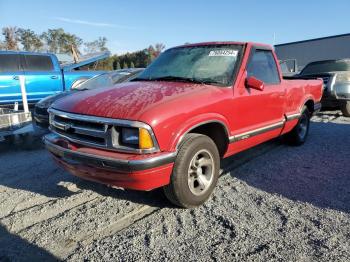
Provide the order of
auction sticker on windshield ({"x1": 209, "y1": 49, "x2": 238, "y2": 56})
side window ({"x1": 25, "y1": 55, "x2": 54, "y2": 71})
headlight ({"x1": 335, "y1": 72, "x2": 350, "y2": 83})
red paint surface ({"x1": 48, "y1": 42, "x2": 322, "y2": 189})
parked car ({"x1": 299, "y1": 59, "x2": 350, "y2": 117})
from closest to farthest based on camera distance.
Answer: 1. red paint surface ({"x1": 48, "y1": 42, "x2": 322, "y2": 189})
2. auction sticker on windshield ({"x1": 209, "y1": 49, "x2": 238, "y2": 56})
3. parked car ({"x1": 299, "y1": 59, "x2": 350, "y2": 117})
4. headlight ({"x1": 335, "y1": 72, "x2": 350, "y2": 83})
5. side window ({"x1": 25, "y1": 55, "x2": 54, "y2": 71})

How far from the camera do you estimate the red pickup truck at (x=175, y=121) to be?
3.04 metres

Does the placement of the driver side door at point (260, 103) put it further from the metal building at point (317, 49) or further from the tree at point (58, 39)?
the tree at point (58, 39)

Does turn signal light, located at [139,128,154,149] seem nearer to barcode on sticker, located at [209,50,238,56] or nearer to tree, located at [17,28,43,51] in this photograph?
barcode on sticker, located at [209,50,238,56]

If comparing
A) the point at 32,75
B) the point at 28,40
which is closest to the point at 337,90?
the point at 32,75

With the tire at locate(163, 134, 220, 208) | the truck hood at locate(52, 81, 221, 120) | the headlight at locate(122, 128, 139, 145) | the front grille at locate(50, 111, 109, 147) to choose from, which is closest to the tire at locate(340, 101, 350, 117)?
the truck hood at locate(52, 81, 221, 120)

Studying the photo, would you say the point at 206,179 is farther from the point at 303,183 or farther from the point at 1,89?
the point at 1,89

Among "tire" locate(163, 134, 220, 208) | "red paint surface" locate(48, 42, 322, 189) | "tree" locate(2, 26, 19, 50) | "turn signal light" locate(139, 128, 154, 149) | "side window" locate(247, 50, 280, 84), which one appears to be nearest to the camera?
"turn signal light" locate(139, 128, 154, 149)

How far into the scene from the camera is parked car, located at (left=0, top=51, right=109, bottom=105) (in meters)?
9.23

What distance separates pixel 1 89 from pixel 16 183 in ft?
18.6

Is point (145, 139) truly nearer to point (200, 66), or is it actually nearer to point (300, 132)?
point (200, 66)

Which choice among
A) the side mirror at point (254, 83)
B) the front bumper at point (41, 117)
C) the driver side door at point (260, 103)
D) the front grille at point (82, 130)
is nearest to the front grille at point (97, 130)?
the front grille at point (82, 130)

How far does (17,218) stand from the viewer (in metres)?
3.42

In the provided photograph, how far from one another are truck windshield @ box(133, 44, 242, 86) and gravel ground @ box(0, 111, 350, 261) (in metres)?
1.37

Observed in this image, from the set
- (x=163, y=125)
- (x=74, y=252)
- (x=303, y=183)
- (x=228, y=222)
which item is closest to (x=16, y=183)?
(x=74, y=252)
